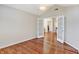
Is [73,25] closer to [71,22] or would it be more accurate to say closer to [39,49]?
[71,22]

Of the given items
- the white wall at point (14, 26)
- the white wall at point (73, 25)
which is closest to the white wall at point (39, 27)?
the white wall at point (14, 26)

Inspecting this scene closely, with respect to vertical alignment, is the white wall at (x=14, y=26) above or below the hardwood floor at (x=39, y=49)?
above

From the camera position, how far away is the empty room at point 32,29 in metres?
3.86

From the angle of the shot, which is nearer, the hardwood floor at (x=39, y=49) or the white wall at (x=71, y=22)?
the hardwood floor at (x=39, y=49)

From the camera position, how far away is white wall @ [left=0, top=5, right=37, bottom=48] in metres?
3.88

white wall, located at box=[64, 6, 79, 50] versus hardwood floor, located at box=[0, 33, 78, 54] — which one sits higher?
white wall, located at box=[64, 6, 79, 50]

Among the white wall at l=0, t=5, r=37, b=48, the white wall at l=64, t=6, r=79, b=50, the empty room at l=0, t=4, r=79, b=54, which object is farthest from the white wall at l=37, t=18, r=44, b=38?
the white wall at l=64, t=6, r=79, b=50

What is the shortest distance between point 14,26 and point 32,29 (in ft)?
7.00

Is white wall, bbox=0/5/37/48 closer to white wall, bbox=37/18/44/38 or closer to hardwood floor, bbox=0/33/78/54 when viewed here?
hardwood floor, bbox=0/33/78/54

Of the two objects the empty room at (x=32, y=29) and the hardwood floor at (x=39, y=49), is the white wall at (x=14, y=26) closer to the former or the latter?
the empty room at (x=32, y=29)

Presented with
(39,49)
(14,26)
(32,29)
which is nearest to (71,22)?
(39,49)
